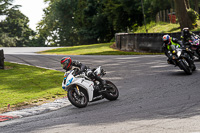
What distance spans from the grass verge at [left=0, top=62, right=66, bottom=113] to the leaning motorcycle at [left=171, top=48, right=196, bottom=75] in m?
4.84

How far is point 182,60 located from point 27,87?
20.5 feet

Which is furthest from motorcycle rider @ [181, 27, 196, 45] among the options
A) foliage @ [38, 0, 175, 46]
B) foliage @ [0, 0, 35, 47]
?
foliage @ [0, 0, 35, 47]

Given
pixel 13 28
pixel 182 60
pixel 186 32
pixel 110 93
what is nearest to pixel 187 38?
pixel 186 32

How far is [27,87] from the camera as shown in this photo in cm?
1309

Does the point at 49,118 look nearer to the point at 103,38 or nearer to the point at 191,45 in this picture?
the point at 191,45

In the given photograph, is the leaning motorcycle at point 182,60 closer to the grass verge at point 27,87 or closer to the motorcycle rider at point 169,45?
the motorcycle rider at point 169,45

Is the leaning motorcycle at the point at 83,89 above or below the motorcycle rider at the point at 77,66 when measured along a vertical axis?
below

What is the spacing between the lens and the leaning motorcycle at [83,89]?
350 inches

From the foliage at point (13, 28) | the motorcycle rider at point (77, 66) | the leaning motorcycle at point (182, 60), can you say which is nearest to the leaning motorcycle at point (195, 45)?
the leaning motorcycle at point (182, 60)

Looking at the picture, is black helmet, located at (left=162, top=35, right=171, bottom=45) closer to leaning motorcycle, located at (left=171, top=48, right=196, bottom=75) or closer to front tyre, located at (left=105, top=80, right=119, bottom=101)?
leaning motorcycle, located at (left=171, top=48, right=196, bottom=75)

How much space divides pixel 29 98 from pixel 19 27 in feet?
215

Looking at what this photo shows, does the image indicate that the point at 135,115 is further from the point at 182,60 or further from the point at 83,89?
the point at 182,60

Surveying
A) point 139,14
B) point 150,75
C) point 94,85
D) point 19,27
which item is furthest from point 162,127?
point 19,27

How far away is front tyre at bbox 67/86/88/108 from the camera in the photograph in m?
8.82
